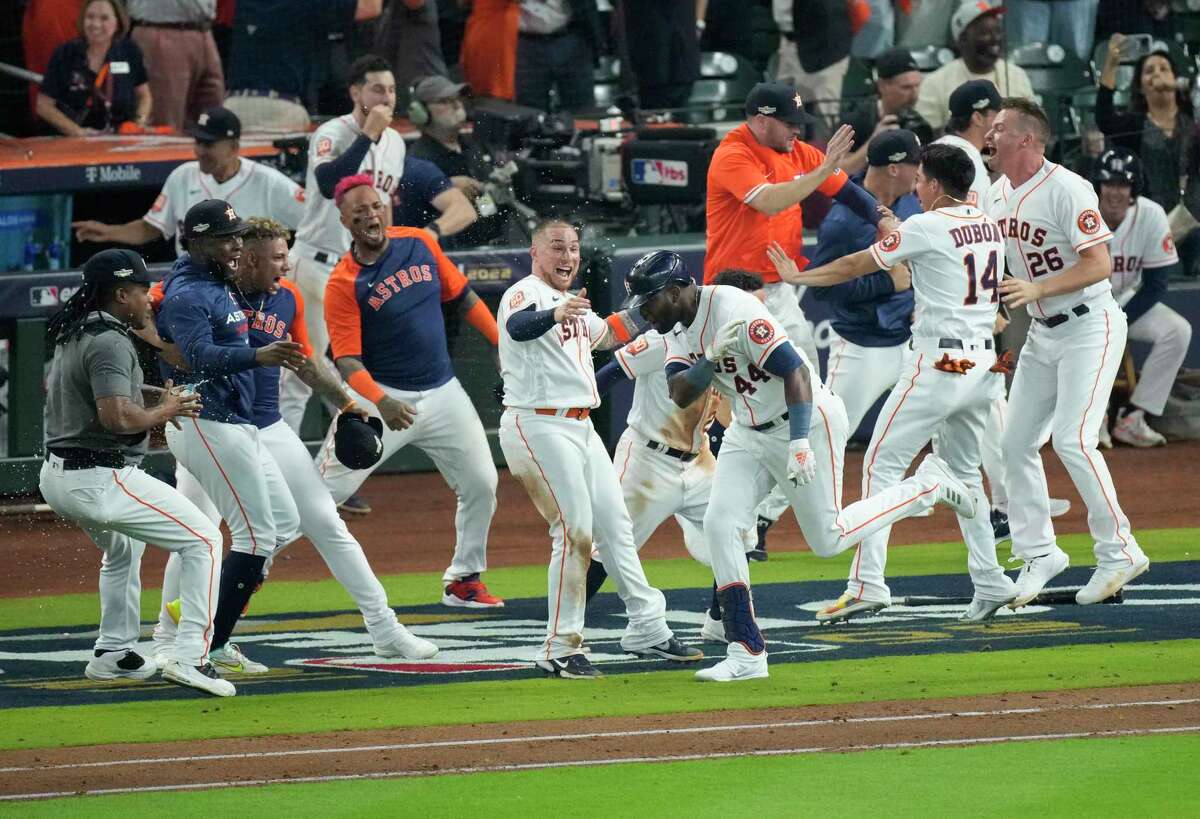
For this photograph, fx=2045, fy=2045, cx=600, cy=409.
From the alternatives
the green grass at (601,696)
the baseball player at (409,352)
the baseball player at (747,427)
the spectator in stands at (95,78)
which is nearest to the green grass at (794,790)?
the green grass at (601,696)

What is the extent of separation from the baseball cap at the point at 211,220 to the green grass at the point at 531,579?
2.52m

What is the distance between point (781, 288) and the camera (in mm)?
10633

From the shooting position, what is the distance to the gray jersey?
7754 millimetres

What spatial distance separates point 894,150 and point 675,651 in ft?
11.0

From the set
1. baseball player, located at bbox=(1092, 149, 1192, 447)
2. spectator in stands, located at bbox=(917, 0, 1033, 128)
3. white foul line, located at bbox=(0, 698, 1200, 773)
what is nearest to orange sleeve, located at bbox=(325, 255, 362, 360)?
white foul line, located at bbox=(0, 698, 1200, 773)

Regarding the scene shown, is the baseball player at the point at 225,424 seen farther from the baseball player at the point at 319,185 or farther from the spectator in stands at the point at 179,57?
the spectator in stands at the point at 179,57

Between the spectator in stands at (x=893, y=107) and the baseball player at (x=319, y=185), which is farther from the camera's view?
the spectator in stands at (x=893, y=107)

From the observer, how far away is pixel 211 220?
8.09m

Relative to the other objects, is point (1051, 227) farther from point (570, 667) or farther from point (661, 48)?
point (661, 48)

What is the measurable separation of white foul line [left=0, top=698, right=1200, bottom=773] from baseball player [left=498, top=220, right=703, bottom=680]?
3.63 ft

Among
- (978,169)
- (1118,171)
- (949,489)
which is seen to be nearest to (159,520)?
(949,489)

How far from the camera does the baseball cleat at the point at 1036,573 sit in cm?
896

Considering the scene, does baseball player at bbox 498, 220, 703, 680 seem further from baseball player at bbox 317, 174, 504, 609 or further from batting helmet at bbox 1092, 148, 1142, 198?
batting helmet at bbox 1092, 148, 1142, 198

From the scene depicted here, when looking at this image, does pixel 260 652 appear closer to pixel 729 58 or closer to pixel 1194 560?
pixel 1194 560
